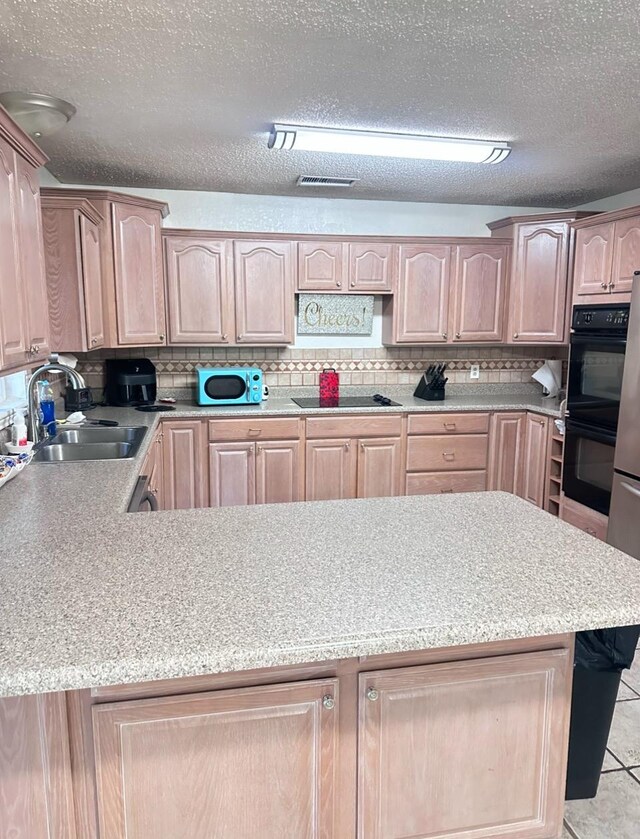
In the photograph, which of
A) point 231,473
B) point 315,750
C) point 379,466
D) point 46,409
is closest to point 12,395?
point 46,409

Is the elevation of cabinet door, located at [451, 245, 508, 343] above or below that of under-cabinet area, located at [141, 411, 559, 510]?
above

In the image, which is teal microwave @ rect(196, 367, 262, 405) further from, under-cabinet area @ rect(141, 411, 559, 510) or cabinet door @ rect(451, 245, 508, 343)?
cabinet door @ rect(451, 245, 508, 343)

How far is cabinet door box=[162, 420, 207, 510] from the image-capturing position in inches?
143

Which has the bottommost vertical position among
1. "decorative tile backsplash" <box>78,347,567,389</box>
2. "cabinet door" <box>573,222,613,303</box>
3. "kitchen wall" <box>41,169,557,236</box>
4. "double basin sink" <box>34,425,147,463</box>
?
"double basin sink" <box>34,425,147,463</box>

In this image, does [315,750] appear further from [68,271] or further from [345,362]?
[345,362]

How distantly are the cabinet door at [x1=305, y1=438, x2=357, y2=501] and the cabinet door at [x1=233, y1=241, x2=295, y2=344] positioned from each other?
2.62 feet

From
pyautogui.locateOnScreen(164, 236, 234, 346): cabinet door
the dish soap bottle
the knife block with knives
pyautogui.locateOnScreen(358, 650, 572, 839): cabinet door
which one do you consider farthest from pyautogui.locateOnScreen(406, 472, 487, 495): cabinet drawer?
pyautogui.locateOnScreen(358, 650, 572, 839): cabinet door

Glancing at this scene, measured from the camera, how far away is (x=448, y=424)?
13.0 feet

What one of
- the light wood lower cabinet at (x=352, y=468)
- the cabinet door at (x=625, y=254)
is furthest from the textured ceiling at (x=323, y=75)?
the light wood lower cabinet at (x=352, y=468)

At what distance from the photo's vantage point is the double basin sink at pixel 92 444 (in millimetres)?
2625

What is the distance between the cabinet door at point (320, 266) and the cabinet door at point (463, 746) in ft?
10.3

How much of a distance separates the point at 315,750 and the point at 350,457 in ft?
9.05

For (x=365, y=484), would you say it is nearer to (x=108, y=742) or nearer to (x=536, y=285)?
(x=536, y=285)

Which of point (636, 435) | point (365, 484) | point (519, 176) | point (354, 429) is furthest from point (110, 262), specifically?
point (636, 435)
